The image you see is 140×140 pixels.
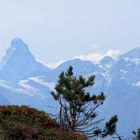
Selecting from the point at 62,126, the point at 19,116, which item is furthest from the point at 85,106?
the point at 19,116

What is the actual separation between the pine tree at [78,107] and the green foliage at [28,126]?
1673mm

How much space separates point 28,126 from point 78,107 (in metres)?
7.25

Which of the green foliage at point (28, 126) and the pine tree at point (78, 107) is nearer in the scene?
the green foliage at point (28, 126)

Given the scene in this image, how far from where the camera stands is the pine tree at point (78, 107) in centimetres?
2706

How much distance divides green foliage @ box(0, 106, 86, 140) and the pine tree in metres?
1.67

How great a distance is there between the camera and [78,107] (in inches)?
1102

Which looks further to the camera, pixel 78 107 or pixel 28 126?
pixel 78 107

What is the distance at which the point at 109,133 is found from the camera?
27.4 m

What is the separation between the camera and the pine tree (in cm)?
2706

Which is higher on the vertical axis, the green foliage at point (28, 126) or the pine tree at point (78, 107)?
the pine tree at point (78, 107)

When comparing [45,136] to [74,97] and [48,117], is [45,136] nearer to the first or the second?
[48,117]

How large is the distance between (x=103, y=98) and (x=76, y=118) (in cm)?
241

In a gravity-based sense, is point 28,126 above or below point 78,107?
below

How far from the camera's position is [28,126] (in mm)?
21047
